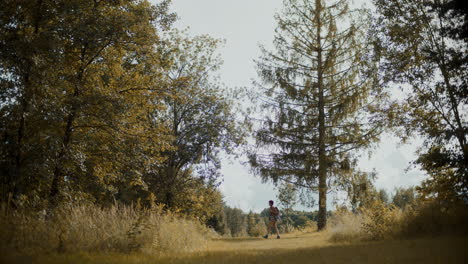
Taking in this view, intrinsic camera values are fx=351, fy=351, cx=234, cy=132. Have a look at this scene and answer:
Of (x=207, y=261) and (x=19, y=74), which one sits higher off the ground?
(x=19, y=74)

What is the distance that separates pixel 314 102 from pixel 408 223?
28.5ft

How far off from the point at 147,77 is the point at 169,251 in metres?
6.93

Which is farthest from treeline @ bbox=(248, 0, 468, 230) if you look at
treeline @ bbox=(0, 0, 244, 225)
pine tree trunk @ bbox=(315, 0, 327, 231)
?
treeline @ bbox=(0, 0, 244, 225)

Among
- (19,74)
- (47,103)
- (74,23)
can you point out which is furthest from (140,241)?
(74,23)

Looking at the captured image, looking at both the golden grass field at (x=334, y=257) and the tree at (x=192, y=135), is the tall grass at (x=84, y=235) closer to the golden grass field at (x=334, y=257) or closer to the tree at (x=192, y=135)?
the golden grass field at (x=334, y=257)

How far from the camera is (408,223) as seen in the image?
1049cm

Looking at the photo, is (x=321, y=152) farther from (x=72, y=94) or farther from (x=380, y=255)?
(x=72, y=94)

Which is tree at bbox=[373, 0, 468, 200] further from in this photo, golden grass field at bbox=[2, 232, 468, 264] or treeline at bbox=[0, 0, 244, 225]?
treeline at bbox=[0, 0, 244, 225]

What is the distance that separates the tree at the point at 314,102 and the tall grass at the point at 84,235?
31.2 feet

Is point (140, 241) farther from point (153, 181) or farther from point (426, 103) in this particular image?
point (153, 181)

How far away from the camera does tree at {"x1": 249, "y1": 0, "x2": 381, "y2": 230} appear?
55.8 ft

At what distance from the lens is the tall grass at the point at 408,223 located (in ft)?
32.1

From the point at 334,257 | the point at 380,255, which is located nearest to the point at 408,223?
the point at 380,255

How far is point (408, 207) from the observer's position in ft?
36.4
